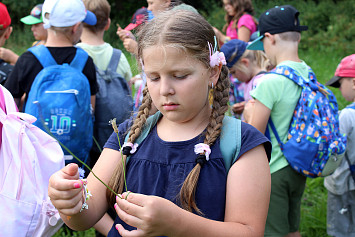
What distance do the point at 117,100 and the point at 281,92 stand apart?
4.96 feet

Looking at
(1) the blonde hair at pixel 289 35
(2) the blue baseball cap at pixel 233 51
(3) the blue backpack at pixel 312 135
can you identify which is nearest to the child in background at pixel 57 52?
(2) the blue baseball cap at pixel 233 51

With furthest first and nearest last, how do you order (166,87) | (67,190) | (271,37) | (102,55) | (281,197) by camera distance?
1. (102,55)
2. (271,37)
3. (281,197)
4. (166,87)
5. (67,190)

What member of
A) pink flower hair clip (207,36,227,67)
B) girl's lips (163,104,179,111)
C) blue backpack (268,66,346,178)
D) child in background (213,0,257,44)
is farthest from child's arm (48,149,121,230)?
child in background (213,0,257,44)

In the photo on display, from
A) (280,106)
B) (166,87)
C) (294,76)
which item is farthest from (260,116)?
(166,87)

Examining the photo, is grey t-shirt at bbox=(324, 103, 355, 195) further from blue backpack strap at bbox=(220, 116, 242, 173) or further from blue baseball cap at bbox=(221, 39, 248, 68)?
blue backpack strap at bbox=(220, 116, 242, 173)

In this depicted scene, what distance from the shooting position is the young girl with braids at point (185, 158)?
1.69 m

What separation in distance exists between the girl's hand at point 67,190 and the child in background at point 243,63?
2763 mm

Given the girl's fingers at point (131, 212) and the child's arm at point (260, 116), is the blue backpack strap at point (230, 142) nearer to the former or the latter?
the girl's fingers at point (131, 212)

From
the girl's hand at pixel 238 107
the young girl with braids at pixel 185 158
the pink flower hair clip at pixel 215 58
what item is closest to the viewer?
the young girl with braids at pixel 185 158

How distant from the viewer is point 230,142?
70.4 inches

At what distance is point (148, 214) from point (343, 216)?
268cm

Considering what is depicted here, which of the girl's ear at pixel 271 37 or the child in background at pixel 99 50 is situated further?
the child in background at pixel 99 50

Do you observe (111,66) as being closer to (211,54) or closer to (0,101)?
(0,101)

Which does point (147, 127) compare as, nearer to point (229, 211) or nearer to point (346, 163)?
point (229, 211)
